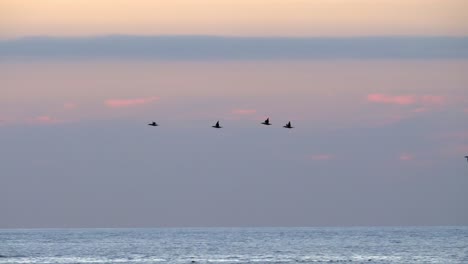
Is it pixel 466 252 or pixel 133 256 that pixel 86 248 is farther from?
pixel 466 252

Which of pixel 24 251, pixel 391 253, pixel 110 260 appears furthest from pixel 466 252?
pixel 24 251

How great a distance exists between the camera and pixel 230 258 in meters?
149

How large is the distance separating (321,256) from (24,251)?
136ft

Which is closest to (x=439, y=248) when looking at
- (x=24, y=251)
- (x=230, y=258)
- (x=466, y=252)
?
(x=466, y=252)

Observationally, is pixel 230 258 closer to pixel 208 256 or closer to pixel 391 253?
pixel 208 256

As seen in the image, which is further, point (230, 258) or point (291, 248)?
point (291, 248)

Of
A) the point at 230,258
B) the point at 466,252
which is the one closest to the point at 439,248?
the point at 466,252

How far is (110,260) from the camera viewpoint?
147750 mm

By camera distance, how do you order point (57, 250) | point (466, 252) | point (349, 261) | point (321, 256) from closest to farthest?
point (349, 261), point (321, 256), point (466, 252), point (57, 250)

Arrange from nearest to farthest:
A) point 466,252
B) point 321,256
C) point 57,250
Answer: point 321,256 → point 466,252 → point 57,250

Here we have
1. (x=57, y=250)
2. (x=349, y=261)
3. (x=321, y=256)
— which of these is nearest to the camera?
(x=349, y=261)

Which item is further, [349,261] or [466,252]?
[466,252]

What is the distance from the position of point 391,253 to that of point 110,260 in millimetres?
33605

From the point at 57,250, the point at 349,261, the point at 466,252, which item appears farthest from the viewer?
the point at 57,250
